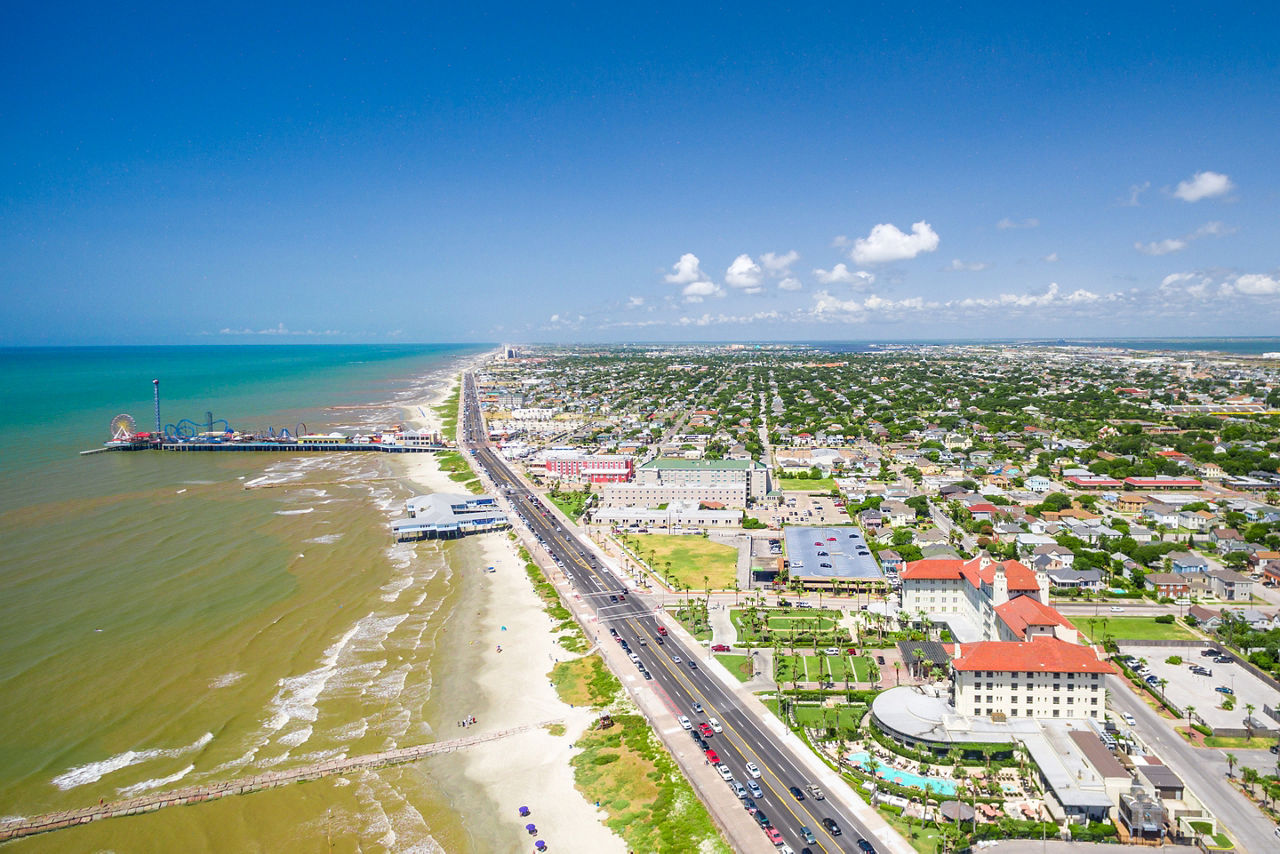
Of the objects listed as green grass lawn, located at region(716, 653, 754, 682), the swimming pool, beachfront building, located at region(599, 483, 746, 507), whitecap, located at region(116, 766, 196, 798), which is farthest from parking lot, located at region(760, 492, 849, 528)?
whitecap, located at region(116, 766, 196, 798)

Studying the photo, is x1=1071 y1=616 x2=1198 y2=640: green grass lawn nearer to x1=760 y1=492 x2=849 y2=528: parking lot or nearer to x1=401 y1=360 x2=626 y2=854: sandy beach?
x1=760 y1=492 x2=849 y2=528: parking lot

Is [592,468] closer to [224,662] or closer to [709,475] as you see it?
[709,475]

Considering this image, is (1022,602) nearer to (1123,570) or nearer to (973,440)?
(1123,570)

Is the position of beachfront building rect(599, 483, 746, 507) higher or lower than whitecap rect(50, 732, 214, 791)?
higher

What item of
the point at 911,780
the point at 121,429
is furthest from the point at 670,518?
the point at 121,429

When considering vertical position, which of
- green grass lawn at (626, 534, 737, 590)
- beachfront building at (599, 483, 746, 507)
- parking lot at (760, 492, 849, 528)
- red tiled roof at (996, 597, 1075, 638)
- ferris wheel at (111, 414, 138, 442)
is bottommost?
green grass lawn at (626, 534, 737, 590)

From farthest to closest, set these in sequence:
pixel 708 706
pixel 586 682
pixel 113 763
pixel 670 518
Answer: pixel 670 518 < pixel 586 682 < pixel 708 706 < pixel 113 763

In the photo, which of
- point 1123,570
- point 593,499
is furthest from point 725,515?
point 1123,570
